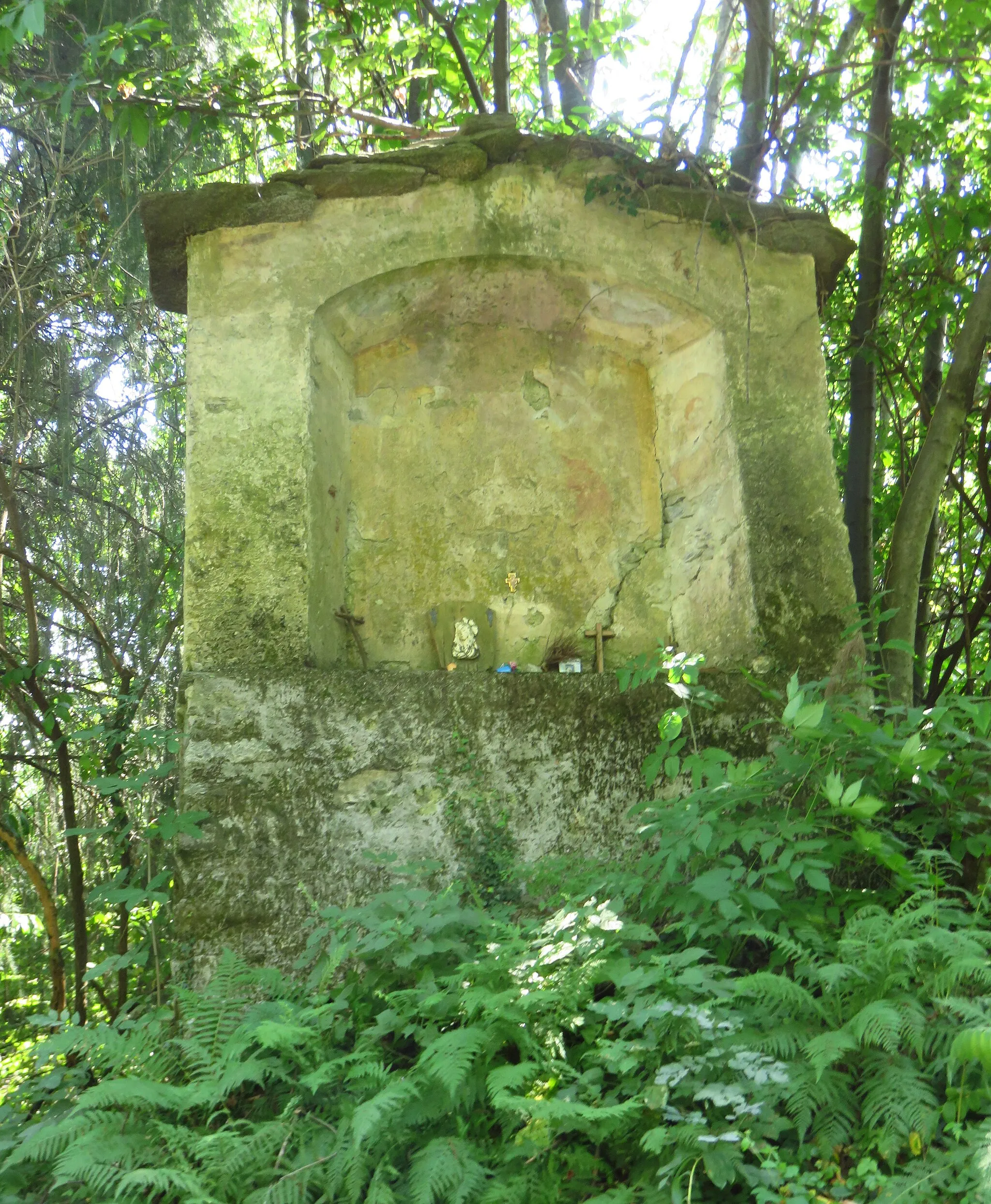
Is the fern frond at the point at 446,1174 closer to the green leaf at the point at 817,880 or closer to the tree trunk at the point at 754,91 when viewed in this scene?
the green leaf at the point at 817,880

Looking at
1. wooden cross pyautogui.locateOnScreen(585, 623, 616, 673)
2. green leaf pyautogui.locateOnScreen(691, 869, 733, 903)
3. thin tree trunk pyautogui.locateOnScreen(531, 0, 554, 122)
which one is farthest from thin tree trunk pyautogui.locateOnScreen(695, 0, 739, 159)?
green leaf pyautogui.locateOnScreen(691, 869, 733, 903)

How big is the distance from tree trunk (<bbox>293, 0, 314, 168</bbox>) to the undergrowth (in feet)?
13.0

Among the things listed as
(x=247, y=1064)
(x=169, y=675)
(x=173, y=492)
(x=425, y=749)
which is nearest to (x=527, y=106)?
(x=173, y=492)

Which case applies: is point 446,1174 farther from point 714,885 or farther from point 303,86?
point 303,86

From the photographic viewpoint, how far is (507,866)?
348 cm

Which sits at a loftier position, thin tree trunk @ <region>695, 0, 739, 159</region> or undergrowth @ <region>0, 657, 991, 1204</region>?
thin tree trunk @ <region>695, 0, 739, 159</region>

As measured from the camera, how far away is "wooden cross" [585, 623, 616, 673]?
14.9 ft

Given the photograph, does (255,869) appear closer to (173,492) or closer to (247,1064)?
(247,1064)

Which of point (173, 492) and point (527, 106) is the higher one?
point (527, 106)

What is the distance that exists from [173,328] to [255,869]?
16.5 feet

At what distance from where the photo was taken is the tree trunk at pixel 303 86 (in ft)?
18.0

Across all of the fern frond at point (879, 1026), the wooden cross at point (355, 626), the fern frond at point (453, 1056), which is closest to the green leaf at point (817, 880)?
the fern frond at point (879, 1026)

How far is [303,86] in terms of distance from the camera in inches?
243

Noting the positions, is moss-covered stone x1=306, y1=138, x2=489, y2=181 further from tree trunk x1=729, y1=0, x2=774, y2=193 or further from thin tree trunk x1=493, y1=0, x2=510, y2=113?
thin tree trunk x1=493, y1=0, x2=510, y2=113
